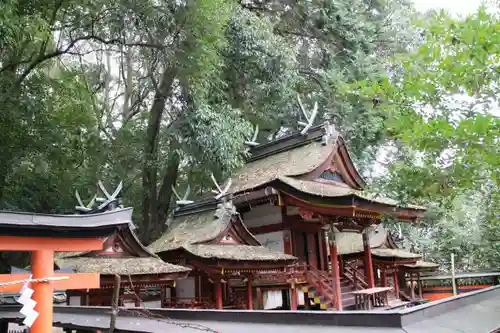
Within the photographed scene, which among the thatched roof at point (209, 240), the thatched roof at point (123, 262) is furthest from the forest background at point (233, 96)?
the thatched roof at point (123, 262)

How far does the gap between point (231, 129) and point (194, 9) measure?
4.50m

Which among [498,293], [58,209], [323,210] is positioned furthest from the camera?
[58,209]

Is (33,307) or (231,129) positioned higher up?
(231,129)

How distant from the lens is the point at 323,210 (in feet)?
43.9

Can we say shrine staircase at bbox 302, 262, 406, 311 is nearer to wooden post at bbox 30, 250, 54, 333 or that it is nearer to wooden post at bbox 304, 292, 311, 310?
wooden post at bbox 304, 292, 311, 310

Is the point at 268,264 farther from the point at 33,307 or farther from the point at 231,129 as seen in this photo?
the point at 33,307

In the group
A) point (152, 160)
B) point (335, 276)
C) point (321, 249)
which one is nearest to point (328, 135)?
point (321, 249)

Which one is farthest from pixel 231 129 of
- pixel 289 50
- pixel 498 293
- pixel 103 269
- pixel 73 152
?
pixel 498 293

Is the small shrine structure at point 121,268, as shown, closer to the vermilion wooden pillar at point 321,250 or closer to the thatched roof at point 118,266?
the thatched roof at point 118,266

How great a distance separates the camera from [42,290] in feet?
17.3

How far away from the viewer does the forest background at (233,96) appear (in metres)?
5.18

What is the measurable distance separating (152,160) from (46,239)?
13343 millimetres

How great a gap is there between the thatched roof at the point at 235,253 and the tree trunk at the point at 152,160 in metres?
6.85

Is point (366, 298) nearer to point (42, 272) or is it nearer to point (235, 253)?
point (235, 253)
